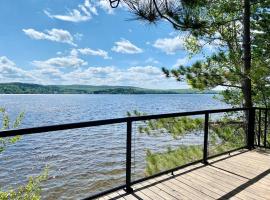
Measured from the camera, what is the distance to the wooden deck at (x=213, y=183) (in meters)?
3.58

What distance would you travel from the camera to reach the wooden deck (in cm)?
358

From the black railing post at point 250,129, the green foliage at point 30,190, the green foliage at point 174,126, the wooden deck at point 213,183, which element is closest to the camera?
the wooden deck at point 213,183

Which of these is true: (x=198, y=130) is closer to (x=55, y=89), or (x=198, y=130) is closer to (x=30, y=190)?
(x=30, y=190)

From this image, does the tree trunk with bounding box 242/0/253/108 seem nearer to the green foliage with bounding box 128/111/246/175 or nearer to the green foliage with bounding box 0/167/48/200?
the green foliage with bounding box 128/111/246/175

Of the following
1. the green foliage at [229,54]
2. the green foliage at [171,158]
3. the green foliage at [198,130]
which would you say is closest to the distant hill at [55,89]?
the green foliage at [229,54]

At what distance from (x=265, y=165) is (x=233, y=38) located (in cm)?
541

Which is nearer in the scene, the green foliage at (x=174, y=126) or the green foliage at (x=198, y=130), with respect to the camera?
the green foliage at (x=198, y=130)

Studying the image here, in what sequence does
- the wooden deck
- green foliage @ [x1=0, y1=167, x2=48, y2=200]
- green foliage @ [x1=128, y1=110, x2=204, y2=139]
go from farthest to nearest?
green foliage @ [x1=128, y1=110, x2=204, y2=139]
green foliage @ [x1=0, y1=167, x2=48, y2=200]
the wooden deck

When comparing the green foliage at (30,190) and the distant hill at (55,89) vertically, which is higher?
the distant hill at (55,89)

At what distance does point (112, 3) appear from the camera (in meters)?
3.45

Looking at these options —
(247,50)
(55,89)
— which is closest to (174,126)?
(247,50)

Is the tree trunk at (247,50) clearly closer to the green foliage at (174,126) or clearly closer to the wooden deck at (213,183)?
the green foliage at (174,126)

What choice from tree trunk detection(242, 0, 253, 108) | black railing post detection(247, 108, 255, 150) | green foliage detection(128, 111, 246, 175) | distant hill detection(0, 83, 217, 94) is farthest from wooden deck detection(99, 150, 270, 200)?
distant hill detection(0, 83, 217, 94)

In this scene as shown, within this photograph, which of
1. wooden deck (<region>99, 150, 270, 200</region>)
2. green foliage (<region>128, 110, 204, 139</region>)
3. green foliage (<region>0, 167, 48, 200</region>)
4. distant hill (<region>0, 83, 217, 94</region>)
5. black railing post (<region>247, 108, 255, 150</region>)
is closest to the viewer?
wooden deck (<region>99, 150, 270, 200</region>)
